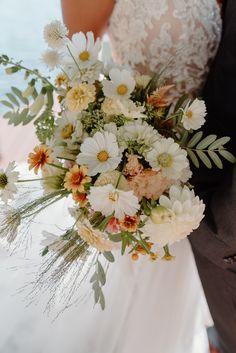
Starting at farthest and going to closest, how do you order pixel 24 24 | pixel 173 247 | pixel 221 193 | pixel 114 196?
1. pixel 24 24
2. pixel 173 247
3. pixel 221 193
4. pixel 114 196

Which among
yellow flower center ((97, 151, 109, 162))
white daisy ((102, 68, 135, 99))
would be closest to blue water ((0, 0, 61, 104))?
white daisy ((102, 68, 135, 99))

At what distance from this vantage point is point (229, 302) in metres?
1.12

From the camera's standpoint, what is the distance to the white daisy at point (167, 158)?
704mm

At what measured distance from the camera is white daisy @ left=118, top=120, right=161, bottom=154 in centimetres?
71

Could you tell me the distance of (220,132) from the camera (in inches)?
40.1

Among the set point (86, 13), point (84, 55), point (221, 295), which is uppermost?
point (86, 13)

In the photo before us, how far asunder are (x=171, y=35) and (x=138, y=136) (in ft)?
1.37

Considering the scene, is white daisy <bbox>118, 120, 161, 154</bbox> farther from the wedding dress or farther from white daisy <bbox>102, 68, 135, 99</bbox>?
the wedding dress

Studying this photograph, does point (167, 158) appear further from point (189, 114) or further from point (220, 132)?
point (220, 132)

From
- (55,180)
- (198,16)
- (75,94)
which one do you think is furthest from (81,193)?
(198,16)

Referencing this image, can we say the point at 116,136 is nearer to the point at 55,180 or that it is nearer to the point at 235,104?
the point at 55,180

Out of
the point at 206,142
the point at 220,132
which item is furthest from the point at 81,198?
the point at 220,132

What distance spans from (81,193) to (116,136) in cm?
11

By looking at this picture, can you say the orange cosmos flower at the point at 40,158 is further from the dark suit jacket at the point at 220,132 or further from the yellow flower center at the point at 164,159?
the dark suit jacket at the point at 220,132
